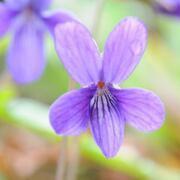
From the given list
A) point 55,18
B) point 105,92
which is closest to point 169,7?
point 55,18

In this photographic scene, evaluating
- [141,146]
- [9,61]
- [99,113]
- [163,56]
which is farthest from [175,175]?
[163,56]

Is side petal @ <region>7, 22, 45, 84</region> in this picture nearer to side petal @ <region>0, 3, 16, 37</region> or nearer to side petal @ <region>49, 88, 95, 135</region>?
side petal @ <region>0, 3, 16, 37</region>

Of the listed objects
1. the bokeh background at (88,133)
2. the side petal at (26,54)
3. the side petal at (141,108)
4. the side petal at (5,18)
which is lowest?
the bokeh background at (88,133)

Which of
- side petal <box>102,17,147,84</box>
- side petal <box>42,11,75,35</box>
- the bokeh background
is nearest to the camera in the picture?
side petal <box>102,17,147,84</box>

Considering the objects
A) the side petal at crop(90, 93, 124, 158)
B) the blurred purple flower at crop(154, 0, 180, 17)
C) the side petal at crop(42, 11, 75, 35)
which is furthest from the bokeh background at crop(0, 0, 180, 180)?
the side petal at crop(90, 93, 124, 158)

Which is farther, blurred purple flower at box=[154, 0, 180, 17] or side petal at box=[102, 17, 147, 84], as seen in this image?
blurred purple flower at box=[154, 0, 180, 17]

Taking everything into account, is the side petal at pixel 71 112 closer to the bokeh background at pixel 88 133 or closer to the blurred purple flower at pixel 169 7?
the bokeh background at pixel 88 133

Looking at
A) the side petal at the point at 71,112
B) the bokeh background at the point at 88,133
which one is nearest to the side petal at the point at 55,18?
the bokeh background at the point at 88,133
